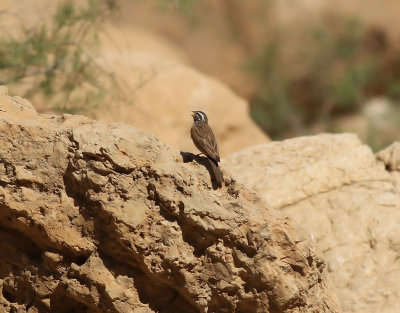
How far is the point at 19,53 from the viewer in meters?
8.86

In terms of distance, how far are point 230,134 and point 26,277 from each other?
7.77 meters

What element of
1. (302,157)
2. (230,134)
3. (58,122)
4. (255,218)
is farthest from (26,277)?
(230,134)

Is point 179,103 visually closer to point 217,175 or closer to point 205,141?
point 205,141

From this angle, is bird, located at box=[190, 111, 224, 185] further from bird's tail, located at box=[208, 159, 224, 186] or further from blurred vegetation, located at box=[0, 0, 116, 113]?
blurred vegetation, located at box=[0, 0, 116, 113]

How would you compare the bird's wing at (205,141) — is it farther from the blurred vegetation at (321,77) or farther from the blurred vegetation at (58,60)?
the blurred vegetation at (321,77)

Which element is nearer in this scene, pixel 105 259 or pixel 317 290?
pixel 105 259

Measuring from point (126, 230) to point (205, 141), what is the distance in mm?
1226

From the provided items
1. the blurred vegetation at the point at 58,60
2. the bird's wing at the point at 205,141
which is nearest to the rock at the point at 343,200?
the bird's wing at the point at 205,141

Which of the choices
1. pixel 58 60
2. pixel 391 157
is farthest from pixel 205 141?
pixel 58 60

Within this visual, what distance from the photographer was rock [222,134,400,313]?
598cm

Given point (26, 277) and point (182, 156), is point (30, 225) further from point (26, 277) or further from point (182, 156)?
point (182, 156)

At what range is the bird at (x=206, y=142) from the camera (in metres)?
4.94

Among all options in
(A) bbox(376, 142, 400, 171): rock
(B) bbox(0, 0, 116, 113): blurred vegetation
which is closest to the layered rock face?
(A) bbox(376, 142, 400, 171): rock

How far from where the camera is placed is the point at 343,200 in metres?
6.65
